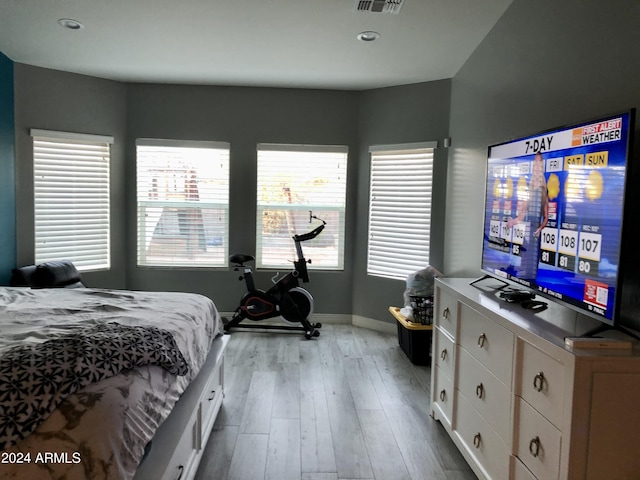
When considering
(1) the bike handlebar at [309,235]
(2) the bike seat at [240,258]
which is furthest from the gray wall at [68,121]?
(1) the bike handlebar at [309,235]

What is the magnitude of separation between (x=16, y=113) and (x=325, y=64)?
9.73ft

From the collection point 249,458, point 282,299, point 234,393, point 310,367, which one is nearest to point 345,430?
point 249,458

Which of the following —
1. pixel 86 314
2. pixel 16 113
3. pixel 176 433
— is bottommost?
pixel 176 433

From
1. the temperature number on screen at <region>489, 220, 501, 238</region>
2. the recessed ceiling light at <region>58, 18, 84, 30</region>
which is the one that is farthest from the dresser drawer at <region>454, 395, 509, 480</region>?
the recessed ceiling light at <region>58, 18, 84, 30</region>

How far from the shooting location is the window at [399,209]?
4355 millimetres

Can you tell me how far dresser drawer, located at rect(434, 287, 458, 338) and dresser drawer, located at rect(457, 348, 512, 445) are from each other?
0.16 metres

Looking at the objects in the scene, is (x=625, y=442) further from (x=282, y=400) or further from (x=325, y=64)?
(x=325, y=64)

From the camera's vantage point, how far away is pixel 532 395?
1.63m

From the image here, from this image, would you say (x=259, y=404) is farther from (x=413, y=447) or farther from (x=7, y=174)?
(x=7, y=174)

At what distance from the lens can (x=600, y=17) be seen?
6.35 ft

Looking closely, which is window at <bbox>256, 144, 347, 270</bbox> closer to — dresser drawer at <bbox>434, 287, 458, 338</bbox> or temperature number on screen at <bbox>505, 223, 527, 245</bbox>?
dresser drawer at <bbox>434, 287, 458, 338</bbox>

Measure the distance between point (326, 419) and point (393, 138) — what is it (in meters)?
2.95

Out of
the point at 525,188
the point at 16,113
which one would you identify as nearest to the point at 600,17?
the point at 525,188

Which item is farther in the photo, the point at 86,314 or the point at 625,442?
the point at 86,314
